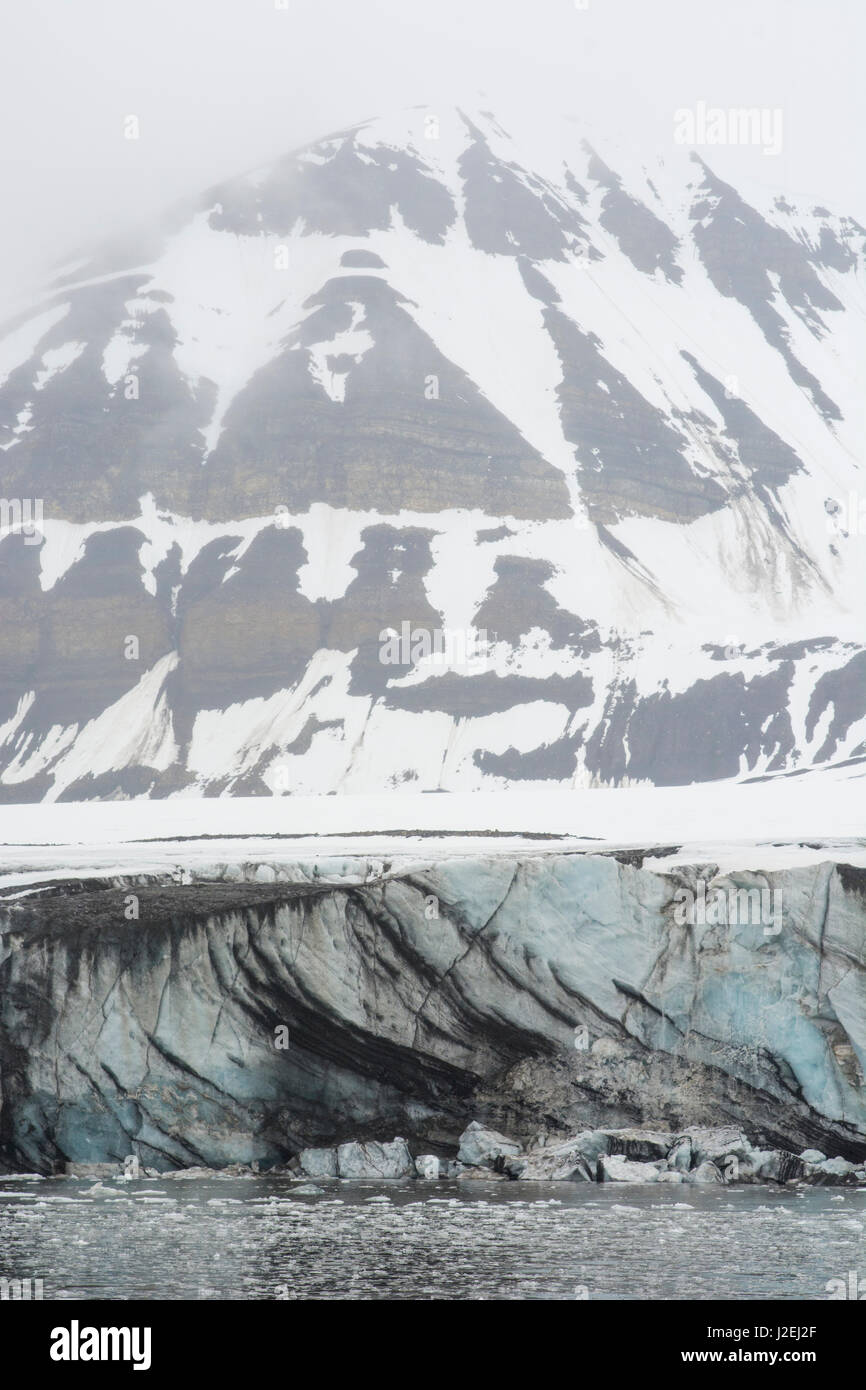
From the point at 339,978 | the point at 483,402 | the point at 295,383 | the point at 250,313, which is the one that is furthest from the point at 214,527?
the point at 339,978

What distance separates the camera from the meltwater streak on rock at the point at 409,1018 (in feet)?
102

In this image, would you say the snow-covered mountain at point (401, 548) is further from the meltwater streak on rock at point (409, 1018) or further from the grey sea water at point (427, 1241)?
the grey sea water at point (427, 1241)

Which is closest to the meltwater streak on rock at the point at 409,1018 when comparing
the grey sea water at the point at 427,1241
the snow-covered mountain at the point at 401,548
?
the grey sea water at the point at 427,1241

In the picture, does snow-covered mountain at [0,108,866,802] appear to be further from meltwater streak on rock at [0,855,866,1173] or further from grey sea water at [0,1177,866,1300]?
A: grey sea water at [0,1177,866,1300]

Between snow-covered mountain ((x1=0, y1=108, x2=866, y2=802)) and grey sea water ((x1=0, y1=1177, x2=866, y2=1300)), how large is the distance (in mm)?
100072

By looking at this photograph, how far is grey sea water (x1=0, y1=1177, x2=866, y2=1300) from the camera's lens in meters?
20.2

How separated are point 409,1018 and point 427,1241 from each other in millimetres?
8966

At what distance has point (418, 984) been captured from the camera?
→ 32.1 metres

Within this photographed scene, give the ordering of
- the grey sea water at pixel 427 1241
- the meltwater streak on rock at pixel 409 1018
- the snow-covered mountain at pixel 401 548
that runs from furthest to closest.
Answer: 1. the snow-covered mountain at pixel 401 548
2. the meltwater streak on rock at pixel 409 1018
3. the grey sea water at pixel 427 1241

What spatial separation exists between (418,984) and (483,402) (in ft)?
465

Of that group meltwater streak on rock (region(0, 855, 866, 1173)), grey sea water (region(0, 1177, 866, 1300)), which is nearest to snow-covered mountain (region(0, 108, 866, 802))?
meltwater streak on rock (region(0, 855, 866, 1173))

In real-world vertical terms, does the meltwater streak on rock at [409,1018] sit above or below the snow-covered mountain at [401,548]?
below

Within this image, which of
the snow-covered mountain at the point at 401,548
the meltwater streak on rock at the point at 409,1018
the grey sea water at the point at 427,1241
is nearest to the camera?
the grey sea water at the point at 427,1241

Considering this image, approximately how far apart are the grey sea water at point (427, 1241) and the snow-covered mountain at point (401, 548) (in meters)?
100
